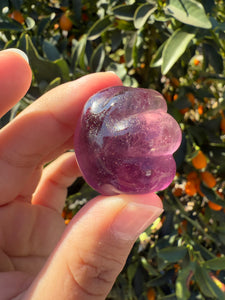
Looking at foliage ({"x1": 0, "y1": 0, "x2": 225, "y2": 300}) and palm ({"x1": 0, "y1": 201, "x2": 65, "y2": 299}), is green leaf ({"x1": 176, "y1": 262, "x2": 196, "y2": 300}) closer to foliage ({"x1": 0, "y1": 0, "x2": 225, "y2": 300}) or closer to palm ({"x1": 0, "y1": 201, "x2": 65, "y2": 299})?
foliage ({"x1": 0, "y1": 0, "x2": 225, "y2": 300})

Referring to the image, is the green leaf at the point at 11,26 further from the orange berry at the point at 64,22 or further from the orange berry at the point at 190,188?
the orange berry at the point at 190,188

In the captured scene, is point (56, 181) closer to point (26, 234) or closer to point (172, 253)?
point (26, 234)

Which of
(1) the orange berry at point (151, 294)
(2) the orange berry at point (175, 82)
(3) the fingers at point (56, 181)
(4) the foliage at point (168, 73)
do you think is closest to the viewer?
(4) the foliage at point (168, 73)

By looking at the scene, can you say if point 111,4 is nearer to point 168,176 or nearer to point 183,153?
point 183,153

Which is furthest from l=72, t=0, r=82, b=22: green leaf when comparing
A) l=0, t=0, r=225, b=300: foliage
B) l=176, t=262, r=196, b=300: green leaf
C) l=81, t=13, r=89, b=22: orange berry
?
l=176, t=262, r=196, b=300: green leaf

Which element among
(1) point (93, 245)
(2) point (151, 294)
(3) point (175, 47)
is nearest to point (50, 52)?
(3) point (175, 47)

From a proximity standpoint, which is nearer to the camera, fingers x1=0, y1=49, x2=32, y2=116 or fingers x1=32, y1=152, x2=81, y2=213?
fingers x1=0, y1=49, x2=32, y2=116

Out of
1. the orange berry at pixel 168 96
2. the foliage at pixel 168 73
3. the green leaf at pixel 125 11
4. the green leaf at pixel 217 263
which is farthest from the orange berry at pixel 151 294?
the green leaf at pixel 125 11
